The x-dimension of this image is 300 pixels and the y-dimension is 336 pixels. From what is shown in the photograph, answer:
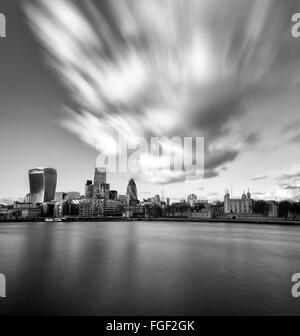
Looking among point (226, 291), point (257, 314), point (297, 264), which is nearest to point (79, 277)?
point (226, 291)

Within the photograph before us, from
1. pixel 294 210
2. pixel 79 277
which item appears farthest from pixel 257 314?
pixel 294 210

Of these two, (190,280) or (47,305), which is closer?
(47,305)

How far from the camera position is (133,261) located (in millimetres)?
28781

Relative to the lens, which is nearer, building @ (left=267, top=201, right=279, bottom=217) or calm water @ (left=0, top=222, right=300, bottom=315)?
calm water @ (left=0, top=222, right=300, bottom=315)

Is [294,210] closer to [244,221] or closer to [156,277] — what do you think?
[244,221]

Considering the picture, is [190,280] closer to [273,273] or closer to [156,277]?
[156,277]

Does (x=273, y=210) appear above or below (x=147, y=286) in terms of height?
below

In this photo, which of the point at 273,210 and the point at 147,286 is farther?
the point at 273,210

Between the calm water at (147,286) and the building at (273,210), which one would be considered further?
the building at (273,210)
